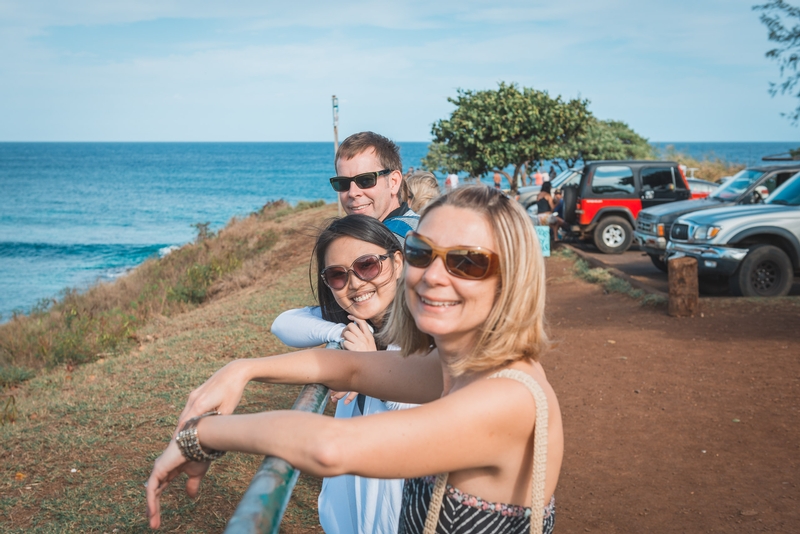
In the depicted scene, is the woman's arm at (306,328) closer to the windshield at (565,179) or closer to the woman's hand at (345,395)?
the woman's hand at (345,395)

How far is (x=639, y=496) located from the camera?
5.00 meters

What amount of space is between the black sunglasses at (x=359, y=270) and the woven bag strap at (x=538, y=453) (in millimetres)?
1270

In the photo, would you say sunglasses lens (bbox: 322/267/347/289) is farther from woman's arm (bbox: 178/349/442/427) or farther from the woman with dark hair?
woman's arm (bbox: 178/349/442/427)

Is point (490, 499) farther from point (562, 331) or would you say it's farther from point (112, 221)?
point (112, 221)

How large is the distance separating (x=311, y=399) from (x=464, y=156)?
75.5ft

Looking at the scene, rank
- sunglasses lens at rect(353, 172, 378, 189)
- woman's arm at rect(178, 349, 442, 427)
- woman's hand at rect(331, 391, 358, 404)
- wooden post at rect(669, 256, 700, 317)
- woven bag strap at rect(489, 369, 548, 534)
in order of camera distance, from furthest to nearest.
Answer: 1. wooden post at rect(669, 256, 700, 317)
2. sunglasses lens at rect(353, 172, 378, 189)
3. woman's hand at rect(331, 391, 358, 404)
4. woman's arm at rect(178, 349, 442, 427)
5. woven bag strap at rect(489, 369, 548, 534)

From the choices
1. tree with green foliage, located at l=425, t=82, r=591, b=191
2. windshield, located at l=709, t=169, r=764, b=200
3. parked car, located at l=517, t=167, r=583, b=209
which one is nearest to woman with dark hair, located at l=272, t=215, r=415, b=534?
windshield, located at l=709, t=169, r=764, b=200

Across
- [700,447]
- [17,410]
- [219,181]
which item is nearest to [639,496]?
[700,447]

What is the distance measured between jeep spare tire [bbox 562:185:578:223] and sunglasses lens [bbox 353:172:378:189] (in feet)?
46.5

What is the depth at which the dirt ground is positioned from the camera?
15.7 ft

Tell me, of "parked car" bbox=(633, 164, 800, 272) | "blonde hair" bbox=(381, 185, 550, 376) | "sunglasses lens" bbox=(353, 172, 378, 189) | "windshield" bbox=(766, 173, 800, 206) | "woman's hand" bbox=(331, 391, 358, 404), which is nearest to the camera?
"blonde hair" bbox=(381, 185, 550, 376)

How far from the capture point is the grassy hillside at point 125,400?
177 inches

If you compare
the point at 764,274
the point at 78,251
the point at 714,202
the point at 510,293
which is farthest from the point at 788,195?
the point at 78,251

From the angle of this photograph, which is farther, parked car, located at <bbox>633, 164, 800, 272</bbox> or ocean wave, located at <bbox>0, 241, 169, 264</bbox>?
ocean wave, located at <bbox>0, 241, 169, 264</bbox>
